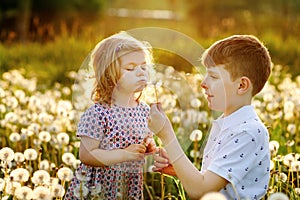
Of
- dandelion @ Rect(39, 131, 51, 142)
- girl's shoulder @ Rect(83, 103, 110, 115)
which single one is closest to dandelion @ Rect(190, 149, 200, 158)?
dandelion @ Rect(39, 131, 51, 142)

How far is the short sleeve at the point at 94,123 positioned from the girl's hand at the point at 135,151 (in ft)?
0.55

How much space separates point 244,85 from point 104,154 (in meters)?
0.72

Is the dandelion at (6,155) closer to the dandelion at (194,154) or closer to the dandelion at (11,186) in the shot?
the dandelion at (11,186)

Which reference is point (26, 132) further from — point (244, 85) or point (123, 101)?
point (244, 85)

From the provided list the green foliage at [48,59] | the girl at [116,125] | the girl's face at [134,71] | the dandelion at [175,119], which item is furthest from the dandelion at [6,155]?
the green foliage at [48,59]

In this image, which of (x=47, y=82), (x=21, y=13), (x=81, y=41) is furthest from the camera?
(x=21, y=13)

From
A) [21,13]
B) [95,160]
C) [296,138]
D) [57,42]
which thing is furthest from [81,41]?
[95,160]

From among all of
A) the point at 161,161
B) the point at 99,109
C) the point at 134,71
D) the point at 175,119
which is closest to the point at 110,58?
the point at 134,71

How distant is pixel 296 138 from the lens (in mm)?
4789

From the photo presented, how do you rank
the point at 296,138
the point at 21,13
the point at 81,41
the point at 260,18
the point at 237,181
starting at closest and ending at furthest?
1. the point at 237,181
2. the point at 296,138
3. the point at 81,41
4. the point at 21,13
5. the point at 260,18

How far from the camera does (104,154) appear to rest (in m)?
3.07

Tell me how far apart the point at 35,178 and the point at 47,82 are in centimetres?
579

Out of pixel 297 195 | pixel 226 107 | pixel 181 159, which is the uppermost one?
pixel 226 107

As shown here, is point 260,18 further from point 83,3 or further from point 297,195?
point 297,195
